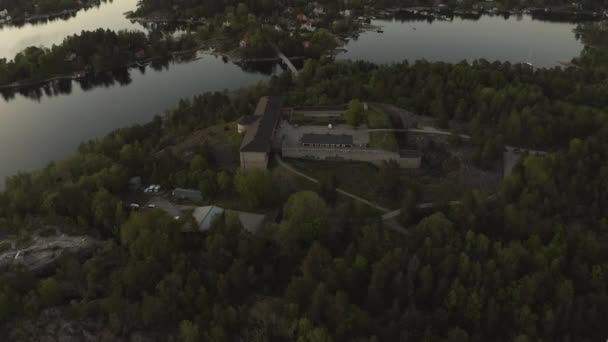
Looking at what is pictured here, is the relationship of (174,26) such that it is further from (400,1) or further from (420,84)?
(420,84)

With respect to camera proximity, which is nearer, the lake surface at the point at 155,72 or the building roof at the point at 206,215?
the building roof at the point at 206,215

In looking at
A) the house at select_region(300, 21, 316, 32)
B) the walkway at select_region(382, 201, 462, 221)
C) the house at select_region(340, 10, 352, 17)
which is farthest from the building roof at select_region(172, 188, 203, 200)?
the house at select_region(340, 10, 352, 17)

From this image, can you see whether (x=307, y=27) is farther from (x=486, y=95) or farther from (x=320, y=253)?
(x=320, y=253)

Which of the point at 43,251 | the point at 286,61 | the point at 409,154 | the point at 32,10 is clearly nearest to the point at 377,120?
the point at 409,154

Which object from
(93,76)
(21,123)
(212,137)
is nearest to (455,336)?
(212,137)

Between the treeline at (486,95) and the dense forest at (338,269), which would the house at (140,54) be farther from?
the dense forest at (338,269)

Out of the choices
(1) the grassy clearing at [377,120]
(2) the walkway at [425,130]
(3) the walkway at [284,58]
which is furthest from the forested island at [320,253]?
(3) the walkway at [284,58]

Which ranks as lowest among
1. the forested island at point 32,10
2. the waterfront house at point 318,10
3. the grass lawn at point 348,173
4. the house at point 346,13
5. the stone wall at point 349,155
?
the grass lawn at point 348,173
